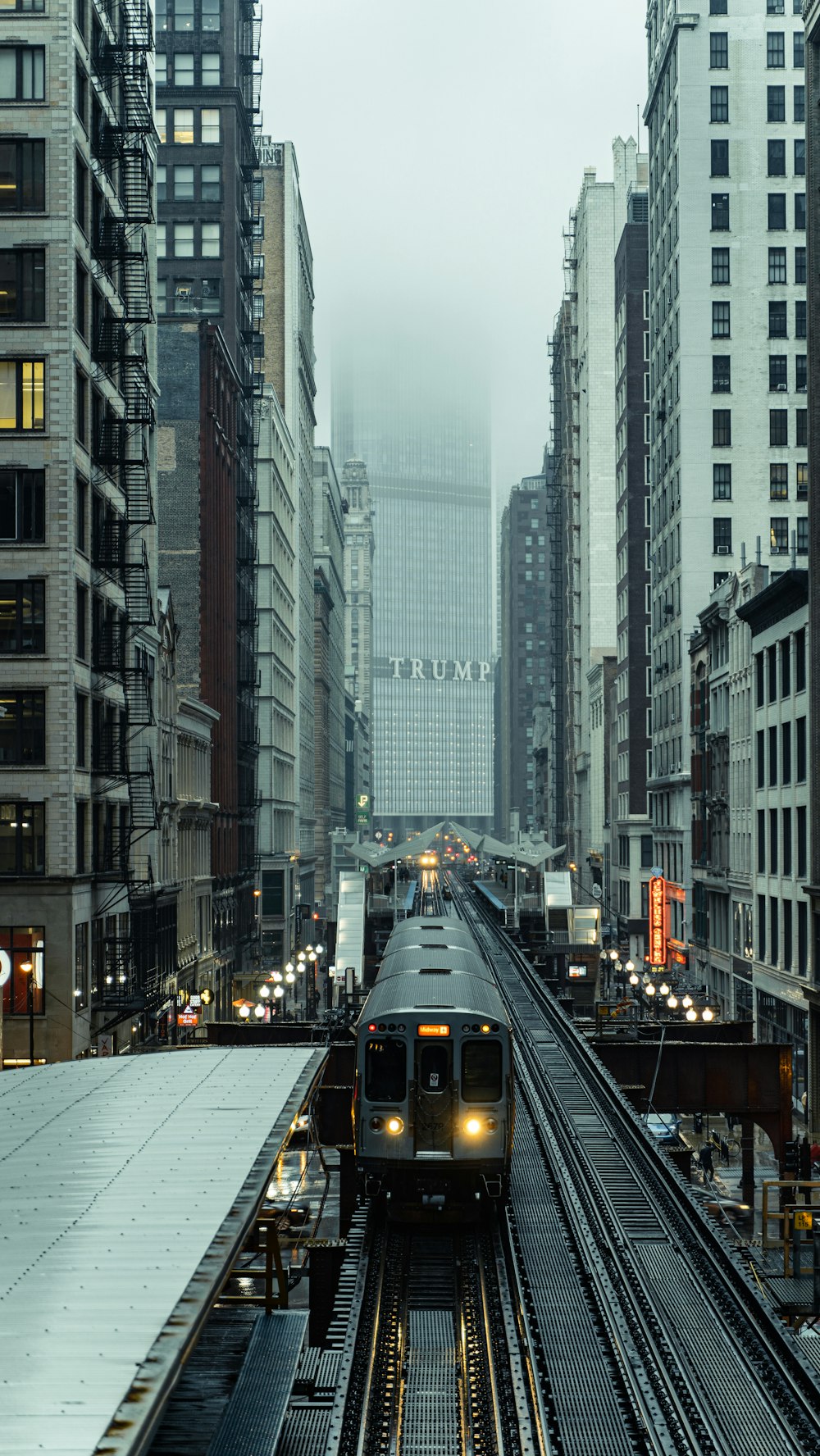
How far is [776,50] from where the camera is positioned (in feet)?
332

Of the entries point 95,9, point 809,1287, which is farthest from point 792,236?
point 809,1287

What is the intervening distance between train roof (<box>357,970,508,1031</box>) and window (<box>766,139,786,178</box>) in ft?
274

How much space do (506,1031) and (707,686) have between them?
65.8 metres

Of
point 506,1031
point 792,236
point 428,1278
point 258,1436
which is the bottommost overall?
point 428,1278

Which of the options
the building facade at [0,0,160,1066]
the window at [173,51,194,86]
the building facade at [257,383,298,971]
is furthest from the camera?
the building facade at [257,383,298,971]

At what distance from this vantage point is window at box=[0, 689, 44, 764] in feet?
165

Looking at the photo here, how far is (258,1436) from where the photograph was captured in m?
14.2

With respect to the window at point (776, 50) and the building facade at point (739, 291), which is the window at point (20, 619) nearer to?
the building facade at point (739, 291)

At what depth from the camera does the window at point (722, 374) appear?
10006 cm

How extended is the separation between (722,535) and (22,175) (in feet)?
192

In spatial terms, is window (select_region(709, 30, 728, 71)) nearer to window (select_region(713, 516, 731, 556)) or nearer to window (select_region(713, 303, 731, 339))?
window (select_region(713, 303, 731, 339))

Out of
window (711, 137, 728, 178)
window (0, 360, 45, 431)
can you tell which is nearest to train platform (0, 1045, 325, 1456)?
window (0, 360, 45, 431)

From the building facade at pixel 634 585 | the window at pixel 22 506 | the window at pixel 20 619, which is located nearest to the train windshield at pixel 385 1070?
the window at pixel 20 619

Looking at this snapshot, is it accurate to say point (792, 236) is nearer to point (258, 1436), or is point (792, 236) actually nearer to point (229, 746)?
point (229, 746)
